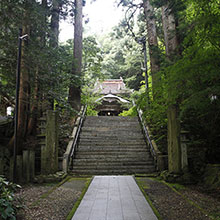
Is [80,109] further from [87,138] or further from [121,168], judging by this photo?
[121,168]

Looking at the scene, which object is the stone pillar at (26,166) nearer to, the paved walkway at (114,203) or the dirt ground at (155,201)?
the dirt ground at (155,201)

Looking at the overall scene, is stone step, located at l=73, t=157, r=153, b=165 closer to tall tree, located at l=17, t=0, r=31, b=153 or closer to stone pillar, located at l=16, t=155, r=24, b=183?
tall tree, located at l=17, t=0, r=31, b=153

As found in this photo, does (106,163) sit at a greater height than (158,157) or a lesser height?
lesser

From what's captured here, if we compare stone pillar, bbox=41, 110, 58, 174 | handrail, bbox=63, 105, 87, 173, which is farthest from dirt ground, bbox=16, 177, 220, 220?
handrail, bbox=63, 105, 87, 173

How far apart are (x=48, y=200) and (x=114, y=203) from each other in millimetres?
1359

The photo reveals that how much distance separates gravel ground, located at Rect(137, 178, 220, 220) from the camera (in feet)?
11.5

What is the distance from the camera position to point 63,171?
7.17 meters

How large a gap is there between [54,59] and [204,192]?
672 cm

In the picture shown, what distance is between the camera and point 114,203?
407 centimetres

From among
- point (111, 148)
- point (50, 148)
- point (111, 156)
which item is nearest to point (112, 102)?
point (111, 148)

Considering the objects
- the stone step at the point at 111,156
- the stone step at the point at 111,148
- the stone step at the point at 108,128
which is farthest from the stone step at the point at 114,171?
the stone step at the point at 108,128

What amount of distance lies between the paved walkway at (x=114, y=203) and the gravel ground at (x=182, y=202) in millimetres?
289

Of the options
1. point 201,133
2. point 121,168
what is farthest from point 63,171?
point 201,133

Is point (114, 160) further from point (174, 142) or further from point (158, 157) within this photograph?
point (174, 142)
